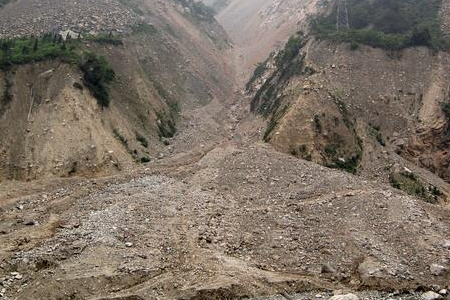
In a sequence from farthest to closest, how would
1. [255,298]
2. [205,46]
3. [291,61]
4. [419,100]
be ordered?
[205,46], [291,61], [419,100], [255,298]

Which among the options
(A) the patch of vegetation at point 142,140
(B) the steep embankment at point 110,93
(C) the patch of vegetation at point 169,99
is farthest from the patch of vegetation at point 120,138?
(C) the patch of vegetation at point 169,99

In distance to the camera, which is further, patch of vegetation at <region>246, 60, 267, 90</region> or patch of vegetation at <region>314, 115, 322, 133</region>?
patch of vegetation at <region>246, 60, 267, 90</region>

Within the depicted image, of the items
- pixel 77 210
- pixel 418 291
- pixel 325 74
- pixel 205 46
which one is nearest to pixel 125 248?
pixel 77 210

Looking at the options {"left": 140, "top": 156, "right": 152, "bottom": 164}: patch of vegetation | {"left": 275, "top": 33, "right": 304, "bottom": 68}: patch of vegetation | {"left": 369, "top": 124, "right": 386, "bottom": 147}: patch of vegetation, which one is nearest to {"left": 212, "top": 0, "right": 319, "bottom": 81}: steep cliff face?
{"left": 275, "top": 33, "right": 304, "bottom": 68}: patch of vegetation

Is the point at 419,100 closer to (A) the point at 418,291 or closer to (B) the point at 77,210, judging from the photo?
(A) the point at 418,291

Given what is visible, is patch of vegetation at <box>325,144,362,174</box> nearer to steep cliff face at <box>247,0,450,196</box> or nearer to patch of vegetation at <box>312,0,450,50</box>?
steep cliff face at <box>247,0,450,196</box>

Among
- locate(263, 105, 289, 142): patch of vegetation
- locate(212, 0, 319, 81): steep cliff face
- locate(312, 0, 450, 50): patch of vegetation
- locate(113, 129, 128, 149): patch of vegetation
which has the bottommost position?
locate(212, 0, 319, 81): steep cliff face
